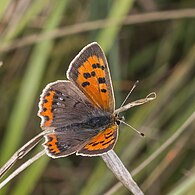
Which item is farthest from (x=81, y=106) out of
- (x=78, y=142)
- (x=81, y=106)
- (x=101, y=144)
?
(x=101, y=144)

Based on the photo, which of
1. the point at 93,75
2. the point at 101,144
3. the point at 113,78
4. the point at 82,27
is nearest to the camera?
the point at 101,144

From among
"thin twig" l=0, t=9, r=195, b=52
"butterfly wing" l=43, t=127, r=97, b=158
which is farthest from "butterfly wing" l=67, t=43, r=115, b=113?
"thin twig" l=0, t=9, r=195, b=52

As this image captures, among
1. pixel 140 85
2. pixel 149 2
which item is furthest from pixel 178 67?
pixel 149 2

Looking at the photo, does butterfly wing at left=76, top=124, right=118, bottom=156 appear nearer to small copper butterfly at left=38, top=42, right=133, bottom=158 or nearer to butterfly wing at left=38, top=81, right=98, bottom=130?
small copper butterfly at left=38, top=42, right=133, bottom=158

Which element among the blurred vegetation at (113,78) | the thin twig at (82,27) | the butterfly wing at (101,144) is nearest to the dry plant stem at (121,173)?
the butterfly wing at (101,144)

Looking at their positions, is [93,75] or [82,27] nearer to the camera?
[93,75]

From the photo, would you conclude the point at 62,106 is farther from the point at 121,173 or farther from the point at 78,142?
the point at 121,173

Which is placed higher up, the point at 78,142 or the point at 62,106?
the point at 62,106
